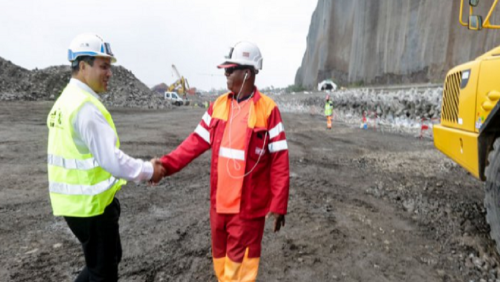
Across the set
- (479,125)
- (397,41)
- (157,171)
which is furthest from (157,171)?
(397,41)

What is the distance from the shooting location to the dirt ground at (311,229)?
3.24m

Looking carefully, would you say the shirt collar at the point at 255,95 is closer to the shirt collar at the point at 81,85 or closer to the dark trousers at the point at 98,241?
the shirt collar at the point at 81,85

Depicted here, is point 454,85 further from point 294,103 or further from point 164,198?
point 294,103

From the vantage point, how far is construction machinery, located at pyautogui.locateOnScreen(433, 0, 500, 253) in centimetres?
338

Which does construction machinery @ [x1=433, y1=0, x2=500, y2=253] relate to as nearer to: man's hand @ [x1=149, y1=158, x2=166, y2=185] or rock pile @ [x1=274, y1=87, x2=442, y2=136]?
man's hand @ [x1=149, y1=158, x2=166, y2=185]

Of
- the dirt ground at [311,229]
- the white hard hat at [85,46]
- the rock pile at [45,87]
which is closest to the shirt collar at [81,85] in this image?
the white hard hat at [85,46]

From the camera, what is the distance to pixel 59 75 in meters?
33.6

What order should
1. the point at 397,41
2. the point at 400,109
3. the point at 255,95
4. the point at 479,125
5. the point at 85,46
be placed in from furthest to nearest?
1. the point at 397,41
2. the point at 400,109
3. the point at 479,125
4. the point at 255,95
5. the point at 85,46

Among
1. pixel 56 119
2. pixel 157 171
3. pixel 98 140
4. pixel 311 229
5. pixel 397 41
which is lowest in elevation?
pixel 311 229

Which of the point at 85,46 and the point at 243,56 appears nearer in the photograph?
the point at 85,46

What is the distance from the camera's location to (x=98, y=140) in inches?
77.7

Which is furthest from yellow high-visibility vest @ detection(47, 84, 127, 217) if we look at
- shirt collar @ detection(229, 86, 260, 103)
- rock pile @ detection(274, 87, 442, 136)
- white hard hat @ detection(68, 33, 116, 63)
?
rock pile @ detection(274, 87, 442, 136)

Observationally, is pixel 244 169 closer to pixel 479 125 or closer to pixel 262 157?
pixel 262 157

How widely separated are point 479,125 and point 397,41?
32379mm
